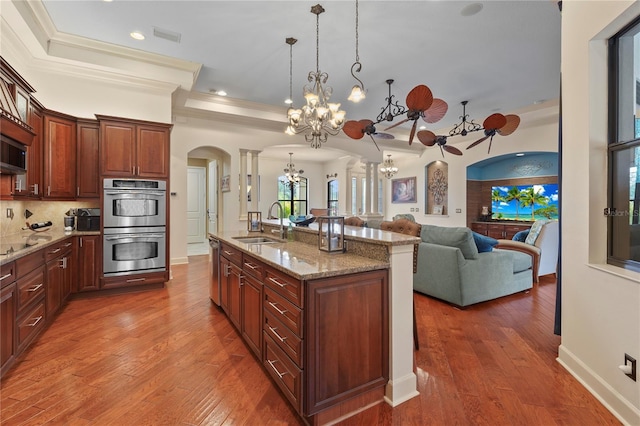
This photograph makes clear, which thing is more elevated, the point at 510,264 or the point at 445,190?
the point at 445,190

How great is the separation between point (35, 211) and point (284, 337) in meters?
4.05

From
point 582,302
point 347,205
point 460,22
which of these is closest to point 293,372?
point 582,302

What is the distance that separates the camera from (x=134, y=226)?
4.05 m

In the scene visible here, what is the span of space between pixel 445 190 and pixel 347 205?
143 inches

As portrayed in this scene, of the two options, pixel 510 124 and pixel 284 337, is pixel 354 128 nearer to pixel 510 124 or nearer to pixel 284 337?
pixel 510 124

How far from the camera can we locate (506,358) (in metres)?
2.42

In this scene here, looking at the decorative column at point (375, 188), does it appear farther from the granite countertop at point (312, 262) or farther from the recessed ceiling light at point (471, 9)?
the granite countertop at point (312, 262)

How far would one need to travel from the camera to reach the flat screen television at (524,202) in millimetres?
7301

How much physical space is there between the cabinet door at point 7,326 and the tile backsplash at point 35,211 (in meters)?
1.42

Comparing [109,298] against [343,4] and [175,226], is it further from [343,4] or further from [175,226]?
[343,4]

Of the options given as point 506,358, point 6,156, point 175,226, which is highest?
point 6,156

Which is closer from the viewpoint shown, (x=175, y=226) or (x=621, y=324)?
(x=621, y=324)

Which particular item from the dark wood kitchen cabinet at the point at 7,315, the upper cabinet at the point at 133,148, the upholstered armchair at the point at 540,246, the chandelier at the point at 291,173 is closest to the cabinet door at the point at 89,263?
the upper cabinet at the point at 133,148

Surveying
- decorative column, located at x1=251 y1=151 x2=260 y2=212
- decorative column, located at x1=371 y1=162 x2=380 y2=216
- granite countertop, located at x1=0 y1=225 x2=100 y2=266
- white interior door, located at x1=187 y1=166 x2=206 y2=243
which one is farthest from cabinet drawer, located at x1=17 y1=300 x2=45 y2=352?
decorative column, located at x1=371 y1=162 x2=380 y2=216
